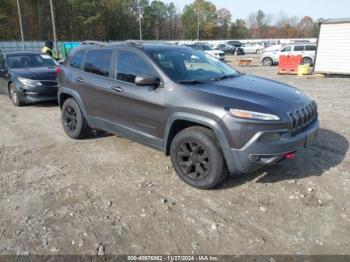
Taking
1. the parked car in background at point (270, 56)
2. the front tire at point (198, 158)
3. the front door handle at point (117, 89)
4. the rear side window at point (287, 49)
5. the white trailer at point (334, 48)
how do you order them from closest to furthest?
1. the front tire at point (198, 158)
2. the front door handle at point (117, 89)
3. the white trailer at point (334, 48)
4. the rear side window at point (287, 49)
5. the parked car in background at point (270, 56)

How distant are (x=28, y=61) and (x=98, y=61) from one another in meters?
5.81

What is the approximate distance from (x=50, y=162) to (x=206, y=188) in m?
2.59

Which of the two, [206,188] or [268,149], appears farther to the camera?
[206,188]

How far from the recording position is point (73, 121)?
6059 mm

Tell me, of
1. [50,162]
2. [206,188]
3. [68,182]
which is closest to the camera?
[206,188]

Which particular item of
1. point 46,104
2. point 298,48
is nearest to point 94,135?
point 46,104

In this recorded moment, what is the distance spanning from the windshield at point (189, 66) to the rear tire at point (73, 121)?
2059 millimetres

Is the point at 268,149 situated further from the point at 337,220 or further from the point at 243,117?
the point at 337,220

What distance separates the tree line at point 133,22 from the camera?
59.2m

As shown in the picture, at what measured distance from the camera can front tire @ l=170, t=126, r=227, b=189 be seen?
3812 mm

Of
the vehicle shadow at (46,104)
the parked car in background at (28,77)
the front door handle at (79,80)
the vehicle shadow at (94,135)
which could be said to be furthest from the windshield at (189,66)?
the vehicle shadow at (46,104)

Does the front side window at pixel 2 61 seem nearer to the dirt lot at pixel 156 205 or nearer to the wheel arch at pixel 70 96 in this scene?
the wheel arch at pixel 70 96

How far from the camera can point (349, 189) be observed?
4.00m

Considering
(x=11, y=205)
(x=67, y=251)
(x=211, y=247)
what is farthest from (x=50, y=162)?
(x=211, y=247)
